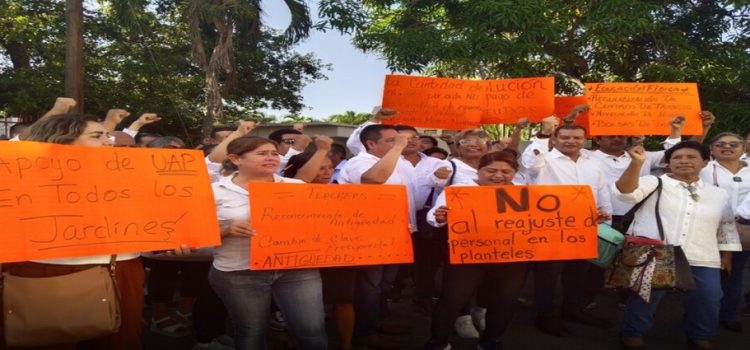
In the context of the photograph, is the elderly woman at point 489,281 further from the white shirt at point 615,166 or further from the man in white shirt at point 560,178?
the white shirt at point 615,166

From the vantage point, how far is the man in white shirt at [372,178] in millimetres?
3992

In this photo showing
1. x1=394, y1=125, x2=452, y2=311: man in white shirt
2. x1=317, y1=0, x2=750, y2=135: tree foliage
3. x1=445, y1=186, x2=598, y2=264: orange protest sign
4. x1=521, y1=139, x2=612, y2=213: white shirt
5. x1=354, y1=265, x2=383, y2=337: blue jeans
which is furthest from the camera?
x1=317, y1=0, x2=750, y2=135: tree foliage

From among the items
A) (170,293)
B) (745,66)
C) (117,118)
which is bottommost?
(170,293)

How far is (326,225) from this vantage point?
344cm

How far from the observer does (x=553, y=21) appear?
1046 centimetres

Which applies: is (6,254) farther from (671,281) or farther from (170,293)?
(671,281)

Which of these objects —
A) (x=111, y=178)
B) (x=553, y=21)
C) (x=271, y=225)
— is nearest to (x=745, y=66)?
(x=553, y=21)

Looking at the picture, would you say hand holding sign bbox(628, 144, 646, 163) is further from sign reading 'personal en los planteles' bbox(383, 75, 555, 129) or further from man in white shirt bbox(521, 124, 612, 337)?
sign reading 'personal en los planteles' bbox(383, 75, 555, 129)

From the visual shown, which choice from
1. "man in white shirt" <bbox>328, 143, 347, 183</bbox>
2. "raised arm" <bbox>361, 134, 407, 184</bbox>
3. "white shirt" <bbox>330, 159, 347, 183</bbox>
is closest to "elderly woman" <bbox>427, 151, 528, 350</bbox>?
"raised arm" <bbox>361, 134, 407, 184</bbox>

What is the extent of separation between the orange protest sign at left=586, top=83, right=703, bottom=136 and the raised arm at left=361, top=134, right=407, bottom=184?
2486 millimetres

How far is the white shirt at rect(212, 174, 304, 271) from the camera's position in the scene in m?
3.25

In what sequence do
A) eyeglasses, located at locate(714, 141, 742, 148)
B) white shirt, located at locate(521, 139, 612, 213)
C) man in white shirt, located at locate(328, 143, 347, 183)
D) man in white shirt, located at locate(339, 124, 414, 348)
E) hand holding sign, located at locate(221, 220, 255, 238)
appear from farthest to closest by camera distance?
man in white shirt, located at locate(328, 143, 347, 183) → eyeglasses, located at locate(714, 141, 742, 148) → white shirt, located at locate(521, 139, 612, 213) → man in white shirt, located at locate(339, 124, 414, 348) → hand holding sign, located at locate(221, 220, 255, 238)

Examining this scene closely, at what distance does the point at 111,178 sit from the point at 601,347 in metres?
3.92

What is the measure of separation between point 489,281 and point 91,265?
2586 millimetres
